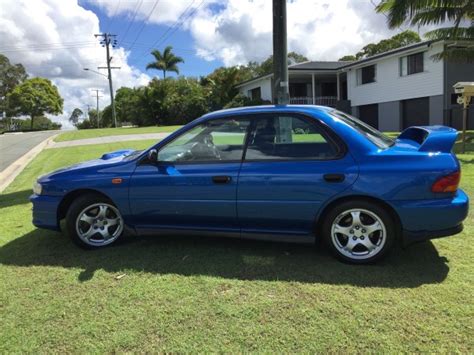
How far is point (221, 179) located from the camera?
429 cm

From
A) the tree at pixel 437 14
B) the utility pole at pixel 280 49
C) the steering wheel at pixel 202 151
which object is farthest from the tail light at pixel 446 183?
the tree at pixel 437 14

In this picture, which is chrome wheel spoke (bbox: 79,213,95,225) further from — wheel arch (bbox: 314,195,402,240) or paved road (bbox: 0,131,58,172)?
paved road (bbox: 0,131,58,172)

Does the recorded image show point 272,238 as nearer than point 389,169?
No

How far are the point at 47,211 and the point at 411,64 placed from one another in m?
25.4

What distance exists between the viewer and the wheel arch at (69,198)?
4738 mm

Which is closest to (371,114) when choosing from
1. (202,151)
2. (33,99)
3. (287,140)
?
(287,140)

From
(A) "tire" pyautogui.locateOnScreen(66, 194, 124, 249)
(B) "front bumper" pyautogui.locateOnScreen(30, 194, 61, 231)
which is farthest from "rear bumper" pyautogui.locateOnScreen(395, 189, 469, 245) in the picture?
(B) "front bumper" pyautogui.locateOnScreen(30, 194, 61, 231)

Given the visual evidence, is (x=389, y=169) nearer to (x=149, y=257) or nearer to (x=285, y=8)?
(x=149, y=257)

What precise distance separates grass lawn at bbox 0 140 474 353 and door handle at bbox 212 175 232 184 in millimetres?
806

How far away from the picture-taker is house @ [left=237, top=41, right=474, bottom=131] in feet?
77.1

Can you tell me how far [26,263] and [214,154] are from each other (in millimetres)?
2289

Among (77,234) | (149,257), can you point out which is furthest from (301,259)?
(77,234)

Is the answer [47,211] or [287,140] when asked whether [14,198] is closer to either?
[47,211]

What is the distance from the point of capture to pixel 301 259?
437 cm
